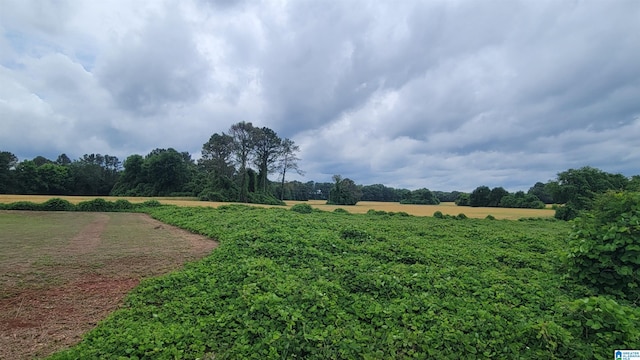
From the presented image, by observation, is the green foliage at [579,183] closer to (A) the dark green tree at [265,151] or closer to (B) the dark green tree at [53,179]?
(A) the dark green tree at [265,151]

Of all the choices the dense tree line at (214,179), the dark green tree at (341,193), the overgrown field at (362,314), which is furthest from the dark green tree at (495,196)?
the overgrown field at (362,314)

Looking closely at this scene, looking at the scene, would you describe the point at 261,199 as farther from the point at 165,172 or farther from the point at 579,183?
the point at 579,183

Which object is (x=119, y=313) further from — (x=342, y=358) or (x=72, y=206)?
(x=72, y=206)

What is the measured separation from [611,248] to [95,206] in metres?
41.2

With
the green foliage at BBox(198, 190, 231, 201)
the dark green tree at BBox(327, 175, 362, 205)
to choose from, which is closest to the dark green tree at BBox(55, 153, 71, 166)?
the green foliage at BBox(198, 190, 231, 201)

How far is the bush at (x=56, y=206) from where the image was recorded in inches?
1254

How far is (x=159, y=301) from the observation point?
6.11 meters

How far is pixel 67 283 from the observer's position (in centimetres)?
722

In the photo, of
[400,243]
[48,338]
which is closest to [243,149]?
[400,243]

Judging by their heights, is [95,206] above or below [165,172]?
below

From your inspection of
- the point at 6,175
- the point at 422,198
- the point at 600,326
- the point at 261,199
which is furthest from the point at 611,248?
the point at 6,175

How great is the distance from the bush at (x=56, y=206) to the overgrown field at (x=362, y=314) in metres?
33.5

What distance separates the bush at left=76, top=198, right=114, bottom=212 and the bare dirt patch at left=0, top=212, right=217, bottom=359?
74.7 ft

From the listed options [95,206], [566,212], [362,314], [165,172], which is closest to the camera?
[362,314]
